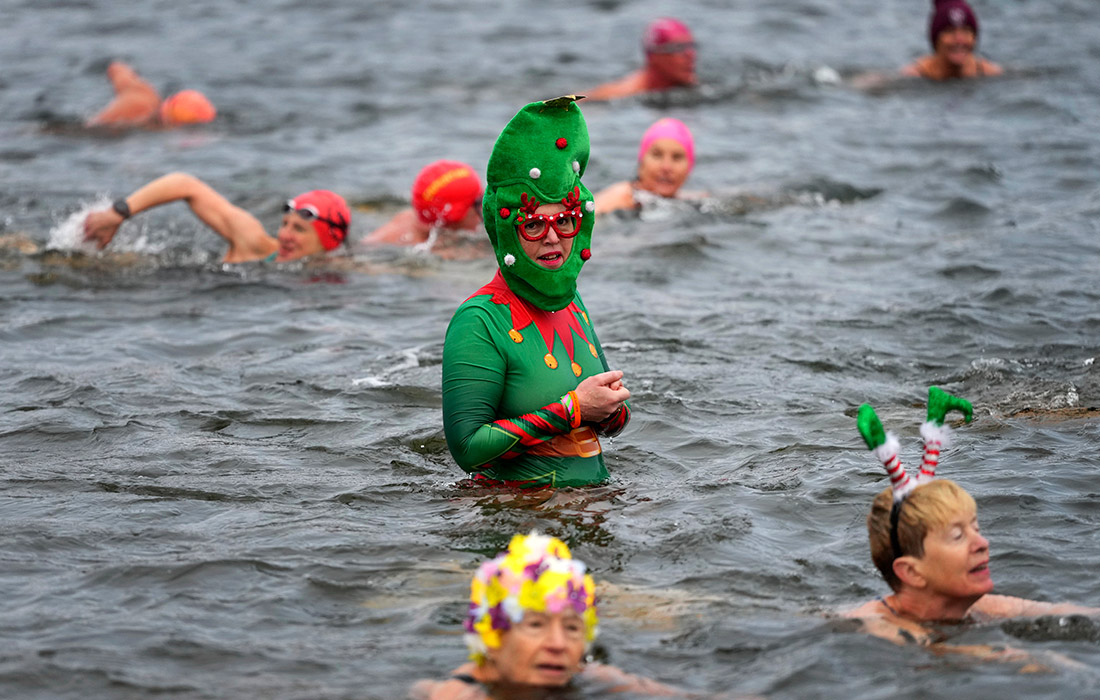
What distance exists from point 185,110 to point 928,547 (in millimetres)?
15130

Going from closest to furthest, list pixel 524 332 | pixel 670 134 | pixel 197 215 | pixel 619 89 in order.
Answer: pixel 524 332, pixel 197 215, pixel 670 134, pixel 619 89

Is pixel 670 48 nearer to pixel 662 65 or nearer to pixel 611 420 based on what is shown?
pixel 662 65

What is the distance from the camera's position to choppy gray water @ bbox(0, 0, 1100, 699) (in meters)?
5.86

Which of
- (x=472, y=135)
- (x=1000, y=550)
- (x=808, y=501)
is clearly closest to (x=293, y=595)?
(x=808, y=501)

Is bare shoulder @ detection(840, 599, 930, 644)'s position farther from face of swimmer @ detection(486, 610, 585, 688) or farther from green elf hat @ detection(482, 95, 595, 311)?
green elf hat @ detection(482, 95, 595, 311)

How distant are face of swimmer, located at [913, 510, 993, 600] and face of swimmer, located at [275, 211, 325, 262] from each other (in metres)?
8.30

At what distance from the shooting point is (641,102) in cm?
2012

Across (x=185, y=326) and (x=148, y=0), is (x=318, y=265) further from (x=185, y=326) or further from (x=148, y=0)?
(x=148, y=0)

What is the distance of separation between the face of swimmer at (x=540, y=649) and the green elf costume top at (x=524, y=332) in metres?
1.47

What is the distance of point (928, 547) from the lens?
5.60 meters

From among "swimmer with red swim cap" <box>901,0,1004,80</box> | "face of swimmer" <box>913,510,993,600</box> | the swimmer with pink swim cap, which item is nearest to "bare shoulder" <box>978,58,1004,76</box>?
"swimmer with red swim cap" <box>901,0,1004,80</box>

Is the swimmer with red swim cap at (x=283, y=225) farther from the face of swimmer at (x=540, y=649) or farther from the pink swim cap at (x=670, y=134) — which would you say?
the face of swimmer at (x=540, y=649)

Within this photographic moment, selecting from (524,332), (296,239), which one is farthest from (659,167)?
(524,332)

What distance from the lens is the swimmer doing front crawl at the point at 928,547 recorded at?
555 cm
